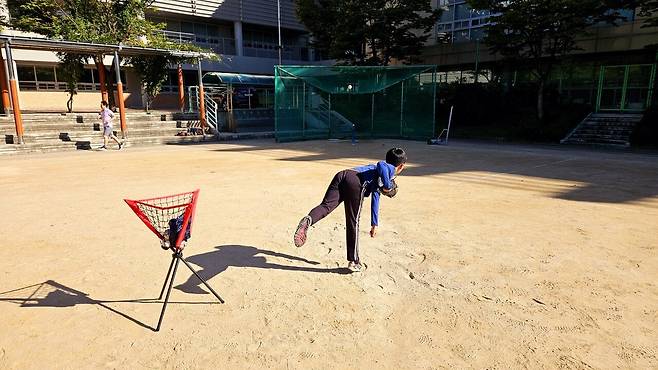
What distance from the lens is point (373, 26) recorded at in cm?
2319

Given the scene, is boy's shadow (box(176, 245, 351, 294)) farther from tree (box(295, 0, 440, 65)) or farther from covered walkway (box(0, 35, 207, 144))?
tree (box(295, 0, 440, 65))

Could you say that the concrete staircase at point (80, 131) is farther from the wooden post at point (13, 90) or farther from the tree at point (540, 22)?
the tree at point (540, 22)

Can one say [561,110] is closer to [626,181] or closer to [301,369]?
[626,181]

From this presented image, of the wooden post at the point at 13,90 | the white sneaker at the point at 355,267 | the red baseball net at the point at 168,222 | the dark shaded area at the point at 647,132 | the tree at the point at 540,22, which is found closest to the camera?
the red baseball net at the point at 168,222

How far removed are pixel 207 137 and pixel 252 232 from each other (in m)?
Answer: 14.3

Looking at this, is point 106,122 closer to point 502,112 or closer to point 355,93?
point 355,93

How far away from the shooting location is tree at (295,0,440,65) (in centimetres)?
2322

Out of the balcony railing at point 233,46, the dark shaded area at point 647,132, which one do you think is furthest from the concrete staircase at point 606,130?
the balcony railing at point 233,46

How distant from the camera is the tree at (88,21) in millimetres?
17719

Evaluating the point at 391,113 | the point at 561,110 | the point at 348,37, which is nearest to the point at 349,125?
the point at 391,113

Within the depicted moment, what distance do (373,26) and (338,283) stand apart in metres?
21.8

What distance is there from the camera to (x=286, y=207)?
6.95 meters

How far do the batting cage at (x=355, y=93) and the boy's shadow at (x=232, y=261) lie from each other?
13439 mm

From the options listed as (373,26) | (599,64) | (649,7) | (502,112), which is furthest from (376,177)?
(599,64)
